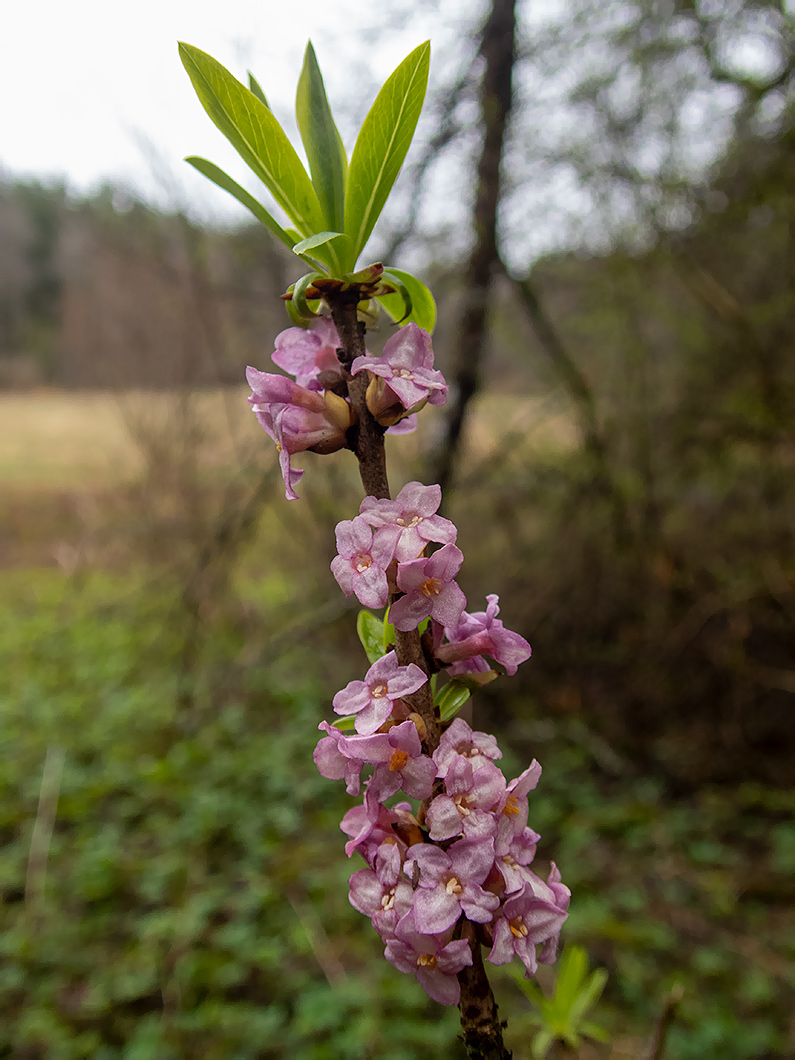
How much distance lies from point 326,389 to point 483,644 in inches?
10.2

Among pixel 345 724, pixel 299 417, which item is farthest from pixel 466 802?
pixel 299 417

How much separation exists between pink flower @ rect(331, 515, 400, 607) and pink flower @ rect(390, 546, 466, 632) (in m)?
0.01

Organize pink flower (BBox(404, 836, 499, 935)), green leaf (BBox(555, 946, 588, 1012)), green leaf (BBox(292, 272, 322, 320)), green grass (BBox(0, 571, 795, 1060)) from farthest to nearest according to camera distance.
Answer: green grass (BBox(0, 571, 795, 1060)) → green leaf (BBox(555, 946, 588, 1012)) → green leaf (BBox(292, 272, 322, 320)) → pink flower (BBox(404, 836, 499, 935))

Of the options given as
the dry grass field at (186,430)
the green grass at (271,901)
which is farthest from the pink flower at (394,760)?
the green grass at (271,901)

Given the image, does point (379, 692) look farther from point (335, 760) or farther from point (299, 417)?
point (299, 417)

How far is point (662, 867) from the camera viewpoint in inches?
132

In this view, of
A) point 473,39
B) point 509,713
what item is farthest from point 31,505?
point 473,39

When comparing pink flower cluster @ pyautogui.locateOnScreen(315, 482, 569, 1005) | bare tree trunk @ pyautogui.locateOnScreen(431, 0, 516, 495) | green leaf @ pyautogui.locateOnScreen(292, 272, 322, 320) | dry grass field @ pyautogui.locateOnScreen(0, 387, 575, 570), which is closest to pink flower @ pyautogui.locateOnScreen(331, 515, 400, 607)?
pink flower cluster @ pyautogui.locateOnScreen(315, 482, 569, 1005)

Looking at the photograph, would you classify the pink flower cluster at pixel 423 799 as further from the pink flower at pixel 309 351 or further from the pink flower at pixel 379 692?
the pink flower at pixel 309 351

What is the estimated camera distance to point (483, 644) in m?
0.58

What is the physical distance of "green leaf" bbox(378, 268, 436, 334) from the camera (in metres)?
0.62

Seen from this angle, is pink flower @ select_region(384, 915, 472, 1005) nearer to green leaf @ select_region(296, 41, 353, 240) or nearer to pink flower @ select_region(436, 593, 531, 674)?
pink flower @ select_region(436, 593, 531, 674)

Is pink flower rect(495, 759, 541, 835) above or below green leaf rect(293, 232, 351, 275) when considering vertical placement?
below

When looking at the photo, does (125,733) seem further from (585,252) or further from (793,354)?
(793,354)
